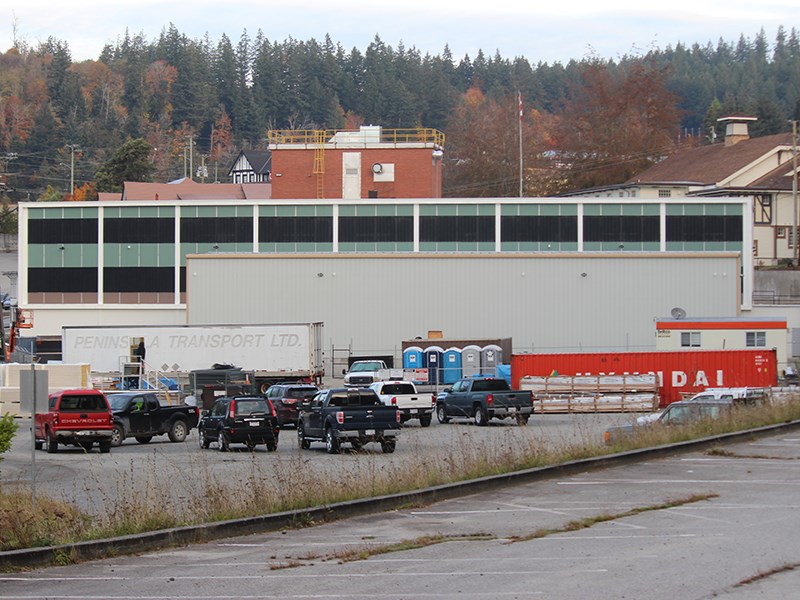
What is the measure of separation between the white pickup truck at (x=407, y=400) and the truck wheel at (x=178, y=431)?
6149 millimetres

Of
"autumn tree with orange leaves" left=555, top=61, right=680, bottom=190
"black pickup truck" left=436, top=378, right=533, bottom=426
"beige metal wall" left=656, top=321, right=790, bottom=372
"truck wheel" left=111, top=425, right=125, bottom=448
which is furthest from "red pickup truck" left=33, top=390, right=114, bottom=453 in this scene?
"autumn tree with orange leaves" left=555, top=61, right=680, bottom=190

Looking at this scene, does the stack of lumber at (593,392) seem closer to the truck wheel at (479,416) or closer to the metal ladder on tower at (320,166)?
the truck wheel at (479,416)

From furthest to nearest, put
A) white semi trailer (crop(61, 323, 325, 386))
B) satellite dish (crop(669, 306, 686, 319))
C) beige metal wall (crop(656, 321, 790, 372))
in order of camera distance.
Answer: satellite dish (crop(669, 306, 686, 319))
white semi trailer (crop(61, 323, 325, 386))
beige metal wall (crop(656, 321, 790, 372))

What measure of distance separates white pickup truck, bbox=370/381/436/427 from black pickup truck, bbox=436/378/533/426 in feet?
4.81

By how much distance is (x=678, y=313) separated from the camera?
199 ft

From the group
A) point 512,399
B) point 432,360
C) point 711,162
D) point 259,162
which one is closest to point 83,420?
point 512,399

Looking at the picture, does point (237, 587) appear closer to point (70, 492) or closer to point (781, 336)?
point (70, 492)

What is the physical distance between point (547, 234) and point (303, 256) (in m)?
14.2

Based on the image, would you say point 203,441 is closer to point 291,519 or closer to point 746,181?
Answer: point 291,519

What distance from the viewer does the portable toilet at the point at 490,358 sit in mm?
58141

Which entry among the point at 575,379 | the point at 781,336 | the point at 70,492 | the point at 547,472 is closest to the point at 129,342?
the point at 575,379

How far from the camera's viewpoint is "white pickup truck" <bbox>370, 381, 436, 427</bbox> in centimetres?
3809

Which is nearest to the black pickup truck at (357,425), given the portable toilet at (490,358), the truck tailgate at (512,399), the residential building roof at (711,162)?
the truck tailgate at (512,399)

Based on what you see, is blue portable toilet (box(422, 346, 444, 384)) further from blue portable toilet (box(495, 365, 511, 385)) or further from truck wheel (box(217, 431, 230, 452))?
truck wheel (box(217, 431, 230, 452))
